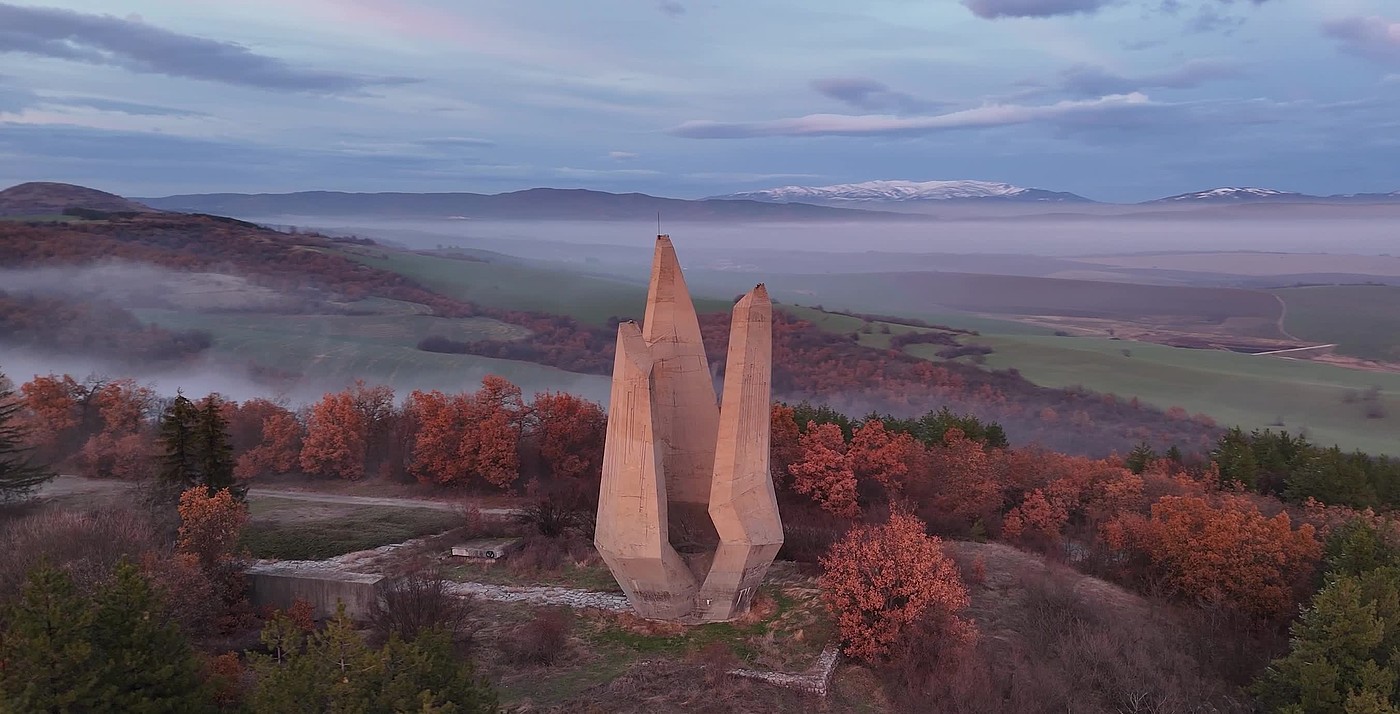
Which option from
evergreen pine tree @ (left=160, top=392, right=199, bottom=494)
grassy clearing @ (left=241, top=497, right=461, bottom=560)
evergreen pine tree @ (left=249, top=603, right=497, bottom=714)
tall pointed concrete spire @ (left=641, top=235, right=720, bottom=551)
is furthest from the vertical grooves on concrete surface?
evergreen pine tree @ (left=160, top=392, right=199, bottom=494)

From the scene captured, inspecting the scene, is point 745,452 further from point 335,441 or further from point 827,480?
point 335,441

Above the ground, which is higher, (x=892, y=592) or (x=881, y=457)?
(x=881, y=457)

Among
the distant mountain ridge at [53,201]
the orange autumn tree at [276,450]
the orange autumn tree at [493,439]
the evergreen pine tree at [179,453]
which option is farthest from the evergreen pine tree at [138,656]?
the distant mountain ridge at [53,201]

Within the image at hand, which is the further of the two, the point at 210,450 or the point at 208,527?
the point at 210,450

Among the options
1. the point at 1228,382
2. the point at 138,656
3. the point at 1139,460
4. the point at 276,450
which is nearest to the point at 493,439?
the point at 276,450

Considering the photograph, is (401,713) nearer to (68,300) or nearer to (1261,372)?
(1261,372)

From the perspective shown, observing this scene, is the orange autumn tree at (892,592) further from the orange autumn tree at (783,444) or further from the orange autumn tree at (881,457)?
the orange autumn tree at (881,457)

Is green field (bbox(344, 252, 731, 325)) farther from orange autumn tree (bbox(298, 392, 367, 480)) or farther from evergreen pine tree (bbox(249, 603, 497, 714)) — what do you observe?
evergreen pine tree (bbox(249, 603, 497, 714))

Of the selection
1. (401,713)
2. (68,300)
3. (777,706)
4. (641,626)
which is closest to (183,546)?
(641,626)
